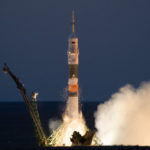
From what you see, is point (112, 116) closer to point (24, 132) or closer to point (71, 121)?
point (71, 121)

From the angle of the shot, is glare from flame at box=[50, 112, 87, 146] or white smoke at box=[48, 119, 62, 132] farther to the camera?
white smoke at box=[48, 119, 62, 132]

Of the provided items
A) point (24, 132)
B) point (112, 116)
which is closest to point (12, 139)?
point (24, 132)

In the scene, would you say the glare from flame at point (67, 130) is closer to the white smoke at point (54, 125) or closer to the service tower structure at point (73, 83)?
the service tower structure at point (73, 83)

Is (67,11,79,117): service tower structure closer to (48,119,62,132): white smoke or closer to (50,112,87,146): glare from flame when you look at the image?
(50,112,87,146): glare from flame

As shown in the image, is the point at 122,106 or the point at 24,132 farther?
the point at 24,132

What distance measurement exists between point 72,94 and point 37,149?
29.1 feet

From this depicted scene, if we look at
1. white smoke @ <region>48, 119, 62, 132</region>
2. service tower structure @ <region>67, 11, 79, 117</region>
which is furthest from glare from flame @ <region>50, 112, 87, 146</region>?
white smoke @ <region>48, 119, 62, 132</region>

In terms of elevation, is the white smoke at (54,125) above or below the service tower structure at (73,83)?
above

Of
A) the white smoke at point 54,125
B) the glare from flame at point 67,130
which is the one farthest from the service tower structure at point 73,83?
the white smoke at point 54,125

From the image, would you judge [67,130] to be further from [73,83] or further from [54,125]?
[54,125]

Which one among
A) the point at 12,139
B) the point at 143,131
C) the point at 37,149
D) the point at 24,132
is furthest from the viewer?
the point at 24,132

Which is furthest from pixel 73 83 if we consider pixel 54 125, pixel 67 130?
pixel 54 125

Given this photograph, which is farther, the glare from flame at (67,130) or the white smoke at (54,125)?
the white smoke at (54,125)

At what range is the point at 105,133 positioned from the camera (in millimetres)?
81625
